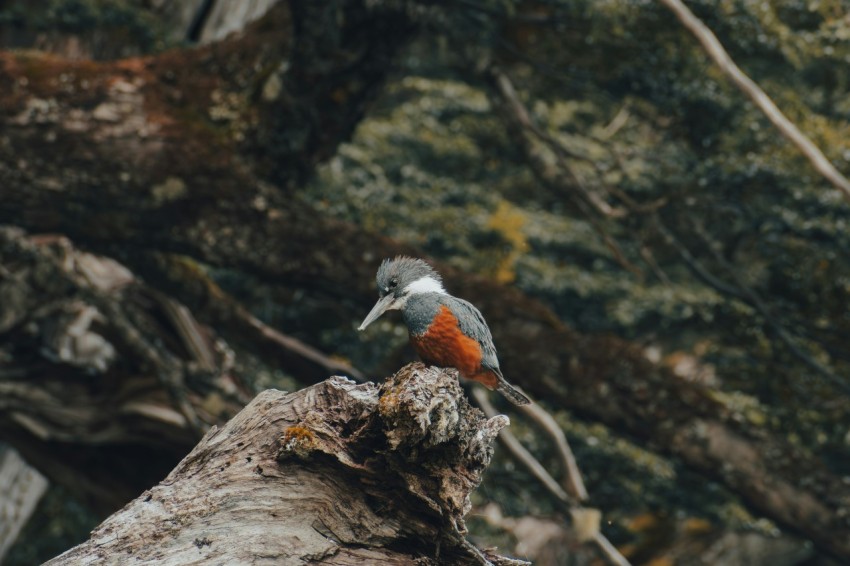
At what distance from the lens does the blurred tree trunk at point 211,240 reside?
524 cm

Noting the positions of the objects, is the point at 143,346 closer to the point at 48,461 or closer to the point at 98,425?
the point at 98,425

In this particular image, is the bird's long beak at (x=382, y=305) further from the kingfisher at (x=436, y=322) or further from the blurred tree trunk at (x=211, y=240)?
the blurred tree trunk at (x=211, y=240)

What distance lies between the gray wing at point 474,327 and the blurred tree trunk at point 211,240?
1.71 metres

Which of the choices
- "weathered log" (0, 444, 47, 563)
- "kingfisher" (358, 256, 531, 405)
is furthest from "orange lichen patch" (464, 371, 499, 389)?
"weathered log" (0, 444, 47, 563)

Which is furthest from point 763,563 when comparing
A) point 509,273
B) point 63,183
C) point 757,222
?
point 63,183

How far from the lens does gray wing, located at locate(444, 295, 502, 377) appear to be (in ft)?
11.8

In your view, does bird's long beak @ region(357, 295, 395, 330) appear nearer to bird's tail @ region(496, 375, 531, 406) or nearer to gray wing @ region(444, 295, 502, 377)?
gray wing @ region(444, 295, 502, 377)

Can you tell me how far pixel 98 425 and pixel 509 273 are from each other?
4.02 metres

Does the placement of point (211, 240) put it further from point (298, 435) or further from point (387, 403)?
point (387, 403)

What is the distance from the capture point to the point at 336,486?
96.7 inches

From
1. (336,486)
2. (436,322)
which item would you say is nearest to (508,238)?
(436,322)

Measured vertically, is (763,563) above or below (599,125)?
below

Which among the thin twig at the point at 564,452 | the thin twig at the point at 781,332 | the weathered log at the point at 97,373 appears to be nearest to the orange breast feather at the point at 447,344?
the thin twig at the point at 564,452

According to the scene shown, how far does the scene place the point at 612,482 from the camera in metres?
7.66
